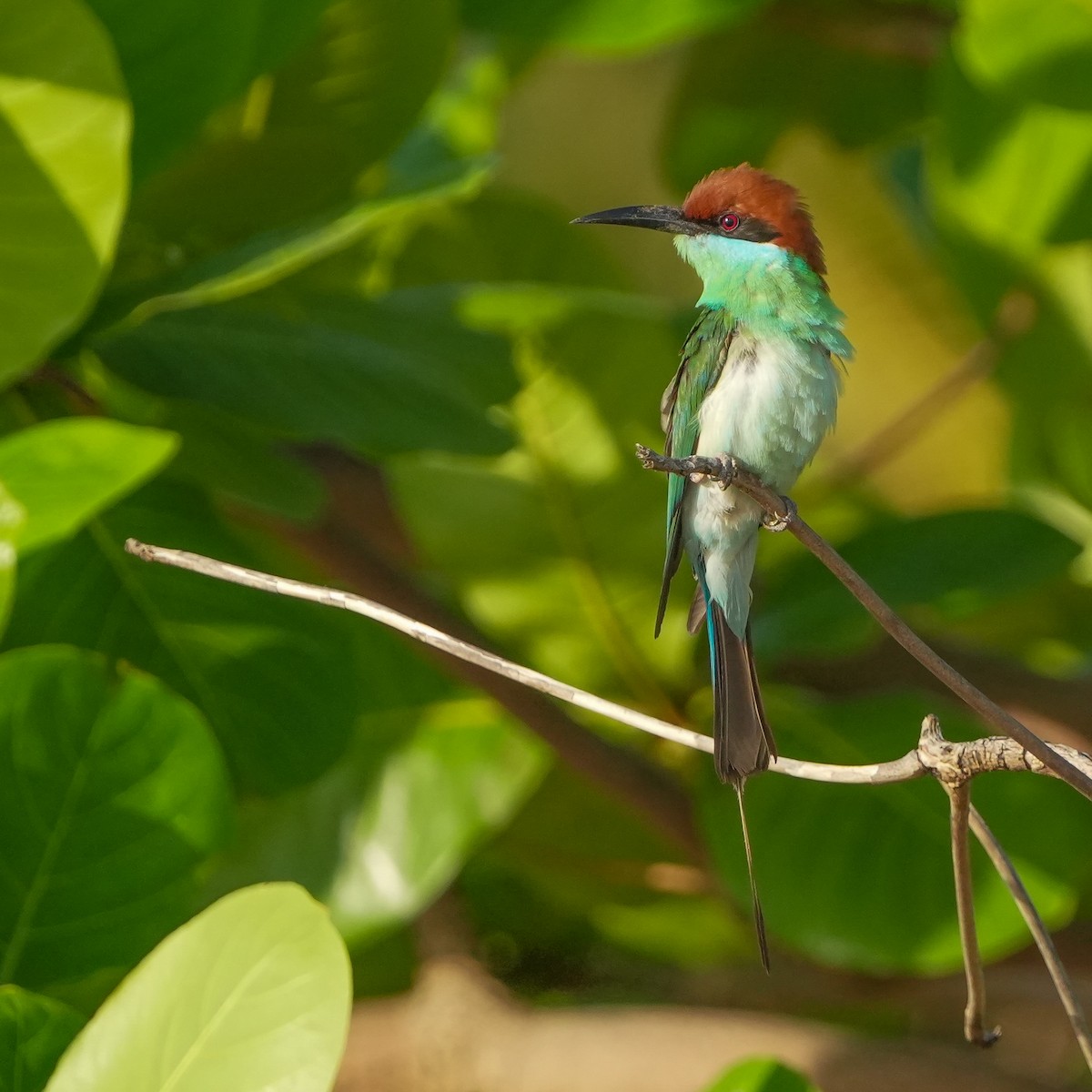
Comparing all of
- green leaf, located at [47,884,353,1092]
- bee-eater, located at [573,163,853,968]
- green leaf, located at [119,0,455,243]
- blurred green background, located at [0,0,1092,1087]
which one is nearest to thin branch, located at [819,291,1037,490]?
blurred green background, located at [0,0,1092,1087]

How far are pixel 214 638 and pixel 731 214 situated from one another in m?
0.52

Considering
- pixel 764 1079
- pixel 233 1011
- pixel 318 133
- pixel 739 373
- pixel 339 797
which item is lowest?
pixel 339 797

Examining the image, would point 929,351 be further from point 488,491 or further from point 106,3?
point 106,3

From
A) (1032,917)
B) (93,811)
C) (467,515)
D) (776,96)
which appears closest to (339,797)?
(467,515)

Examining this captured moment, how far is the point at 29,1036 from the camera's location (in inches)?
30.9

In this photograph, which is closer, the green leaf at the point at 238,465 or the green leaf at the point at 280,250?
the green leaf at the point at 280,250

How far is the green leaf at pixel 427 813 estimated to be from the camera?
135cm

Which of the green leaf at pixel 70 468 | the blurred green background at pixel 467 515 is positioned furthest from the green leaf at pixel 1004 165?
the green leaf at pixel 70 468

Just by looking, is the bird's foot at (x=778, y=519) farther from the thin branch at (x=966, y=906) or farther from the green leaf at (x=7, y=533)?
the green leaf at (x=7, y=533)

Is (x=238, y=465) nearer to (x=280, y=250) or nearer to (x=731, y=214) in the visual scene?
(x=280, y=250)

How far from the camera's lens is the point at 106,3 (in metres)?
1.09

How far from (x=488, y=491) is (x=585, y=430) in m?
0.10

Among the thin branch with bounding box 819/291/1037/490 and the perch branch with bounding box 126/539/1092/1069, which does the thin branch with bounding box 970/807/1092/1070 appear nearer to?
the perch branch with bounding box 126/539/1092/1069

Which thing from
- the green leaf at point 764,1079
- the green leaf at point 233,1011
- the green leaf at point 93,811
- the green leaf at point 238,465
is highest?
the green leaf at point 238,465
